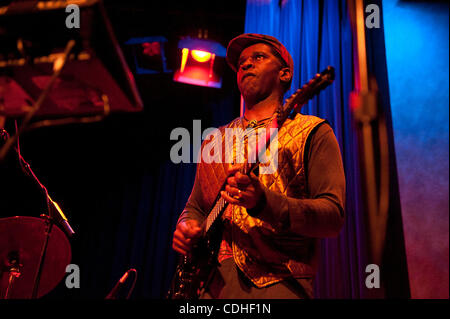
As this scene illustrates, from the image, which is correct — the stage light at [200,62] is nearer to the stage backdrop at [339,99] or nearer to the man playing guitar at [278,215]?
the stage backdrop at [339,99]

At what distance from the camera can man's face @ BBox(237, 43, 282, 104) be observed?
205 centimetres

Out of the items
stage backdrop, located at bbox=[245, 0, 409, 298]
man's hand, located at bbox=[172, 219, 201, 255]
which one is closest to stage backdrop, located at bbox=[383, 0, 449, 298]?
stage backdrop, located at bbox=[245, 0, 409, 298]

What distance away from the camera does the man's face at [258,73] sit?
205 centimetres

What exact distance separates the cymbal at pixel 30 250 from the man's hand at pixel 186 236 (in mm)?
1508

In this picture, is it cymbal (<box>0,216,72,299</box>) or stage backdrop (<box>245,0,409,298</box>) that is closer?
stage backdrop (<box>245,0,409,298</box>)

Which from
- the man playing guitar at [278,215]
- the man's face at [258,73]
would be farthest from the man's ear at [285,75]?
the man playing guitar at [278,215]

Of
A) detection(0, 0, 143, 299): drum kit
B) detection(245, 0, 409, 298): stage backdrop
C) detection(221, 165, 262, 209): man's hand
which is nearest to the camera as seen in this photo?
detection(0, 0, 143, 299): drum kit

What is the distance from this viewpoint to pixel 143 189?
17.1 ft

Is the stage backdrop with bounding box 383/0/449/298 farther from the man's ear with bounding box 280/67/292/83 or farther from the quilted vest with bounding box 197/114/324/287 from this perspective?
the quilted vest with bounding box 197/114/324/287

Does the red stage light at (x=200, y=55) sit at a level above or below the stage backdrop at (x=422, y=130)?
above

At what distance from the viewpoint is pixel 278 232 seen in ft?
4.80

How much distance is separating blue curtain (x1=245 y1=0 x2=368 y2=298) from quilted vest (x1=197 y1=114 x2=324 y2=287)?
108cm
